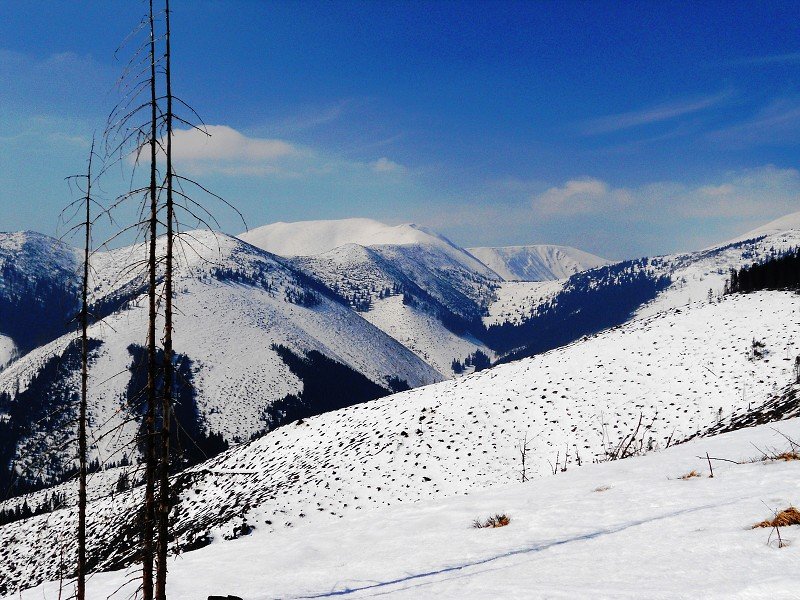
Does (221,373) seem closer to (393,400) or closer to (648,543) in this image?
(393,400)

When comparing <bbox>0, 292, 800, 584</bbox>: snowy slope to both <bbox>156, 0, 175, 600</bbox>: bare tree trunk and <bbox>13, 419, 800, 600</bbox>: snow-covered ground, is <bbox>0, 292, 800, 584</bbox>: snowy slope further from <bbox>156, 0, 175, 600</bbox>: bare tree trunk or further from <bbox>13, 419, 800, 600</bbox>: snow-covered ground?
<bbox>156, 0, 175, 600</bbox>: bare tree trunk

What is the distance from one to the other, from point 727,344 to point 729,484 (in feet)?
105

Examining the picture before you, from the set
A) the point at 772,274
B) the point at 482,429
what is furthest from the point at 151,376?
the point at 772,274

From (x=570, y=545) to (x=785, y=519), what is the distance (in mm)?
2669

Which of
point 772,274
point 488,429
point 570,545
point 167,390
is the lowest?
point 488,429

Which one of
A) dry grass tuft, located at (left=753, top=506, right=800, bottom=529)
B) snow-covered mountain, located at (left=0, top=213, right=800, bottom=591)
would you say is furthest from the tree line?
dry grass tuft, located at (left=753, top=506, right=800, bottom=529)

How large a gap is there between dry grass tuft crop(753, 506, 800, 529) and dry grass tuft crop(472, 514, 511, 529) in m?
4.22

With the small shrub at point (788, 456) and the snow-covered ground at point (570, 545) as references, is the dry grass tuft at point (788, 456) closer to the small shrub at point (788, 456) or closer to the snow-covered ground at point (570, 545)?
the small shrub at point (788, 456)

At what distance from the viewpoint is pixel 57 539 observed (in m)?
34.2

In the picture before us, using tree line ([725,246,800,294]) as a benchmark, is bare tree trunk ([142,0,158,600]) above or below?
below

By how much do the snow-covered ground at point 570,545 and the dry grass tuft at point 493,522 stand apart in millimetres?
204

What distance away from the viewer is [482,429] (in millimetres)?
27266

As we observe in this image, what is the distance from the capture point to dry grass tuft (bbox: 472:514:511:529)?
858cm

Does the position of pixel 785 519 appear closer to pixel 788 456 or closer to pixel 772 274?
pixel 788 456
